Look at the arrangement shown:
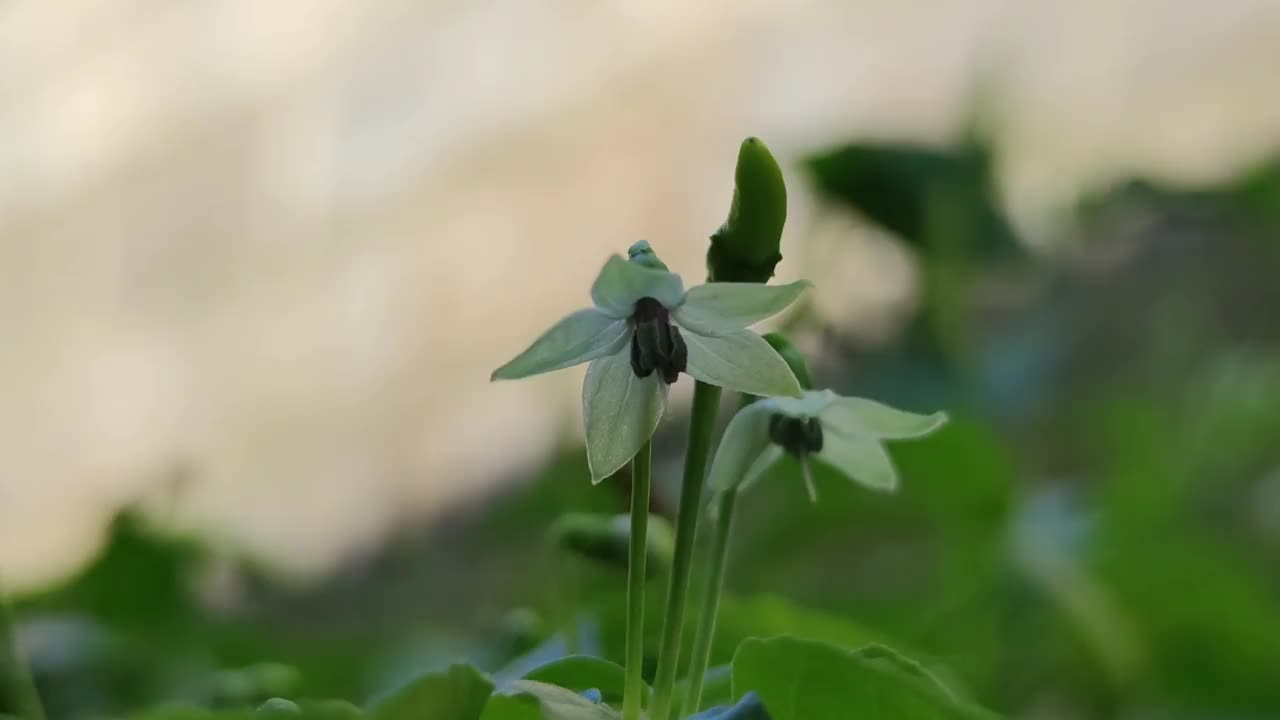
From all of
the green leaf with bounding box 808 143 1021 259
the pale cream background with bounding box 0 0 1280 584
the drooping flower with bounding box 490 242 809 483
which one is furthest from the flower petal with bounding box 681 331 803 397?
the pale cream background with bounding box 0 0 1280 584

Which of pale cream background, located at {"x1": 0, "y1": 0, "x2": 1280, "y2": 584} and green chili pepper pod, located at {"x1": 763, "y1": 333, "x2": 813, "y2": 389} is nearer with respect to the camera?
green chili pepper pod, located at {"x1": 763, "y1": 333, "x2": 813, "y2": 389}

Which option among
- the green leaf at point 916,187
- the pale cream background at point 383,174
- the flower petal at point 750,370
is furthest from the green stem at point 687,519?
the pale cream background at point 383,174

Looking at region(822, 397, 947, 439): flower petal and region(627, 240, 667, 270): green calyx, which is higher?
region(627, 240, 667, 270): green calyx

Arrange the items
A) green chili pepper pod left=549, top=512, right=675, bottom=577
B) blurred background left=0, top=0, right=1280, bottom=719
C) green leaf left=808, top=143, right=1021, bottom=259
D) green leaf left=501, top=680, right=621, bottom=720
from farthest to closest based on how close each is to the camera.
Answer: blurred background left=0, top=0, right=1280, bottom=719, green leaf left=808, top=143, right=1021, bottom=259, green chili pepper pod left=549, top=512, right=675, bottom=577, green leaf left=501, top=680, right=621, bottom=720

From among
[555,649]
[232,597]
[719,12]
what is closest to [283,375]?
[232,597]

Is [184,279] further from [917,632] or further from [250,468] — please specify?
[917,632]

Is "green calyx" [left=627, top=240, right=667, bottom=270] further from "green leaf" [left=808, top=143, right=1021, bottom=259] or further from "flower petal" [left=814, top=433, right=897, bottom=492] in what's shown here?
"green leaf" [left=808, top=143, right=1021, bottom=259]

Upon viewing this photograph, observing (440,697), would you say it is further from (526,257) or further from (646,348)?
(526,257)

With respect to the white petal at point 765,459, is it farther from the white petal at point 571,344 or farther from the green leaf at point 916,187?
the green leaf at point 916,187

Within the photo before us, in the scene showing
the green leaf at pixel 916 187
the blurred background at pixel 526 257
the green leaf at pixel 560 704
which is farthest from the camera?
the blurred background at pixel 526 257
